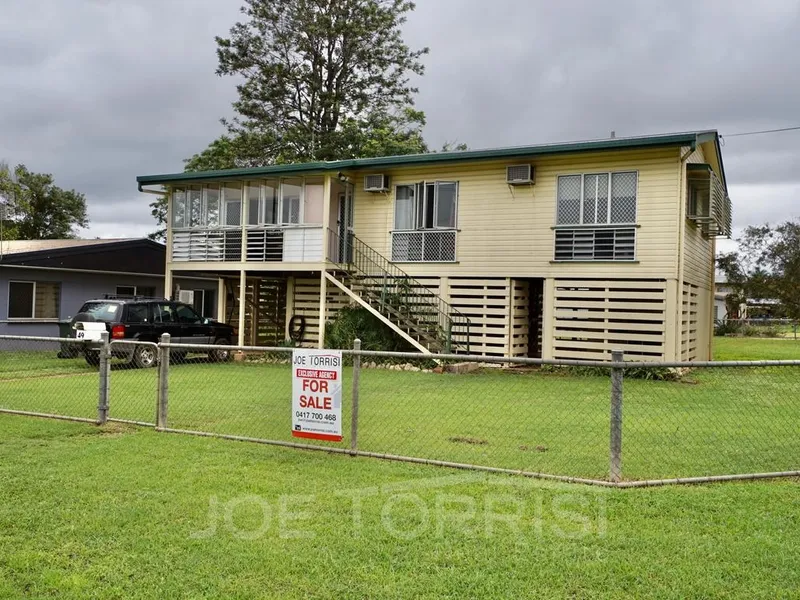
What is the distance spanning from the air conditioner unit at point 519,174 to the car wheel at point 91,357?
33.4 feet

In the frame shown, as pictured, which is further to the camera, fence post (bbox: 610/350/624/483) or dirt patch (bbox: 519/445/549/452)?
dirt patch (bbox: 519/445/549/452)

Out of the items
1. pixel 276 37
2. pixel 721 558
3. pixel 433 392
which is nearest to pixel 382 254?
pixel 433 392

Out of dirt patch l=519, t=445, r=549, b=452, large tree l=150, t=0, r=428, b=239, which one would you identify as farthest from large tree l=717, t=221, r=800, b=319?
dirt patch l=519, t=445, r=549, b=452

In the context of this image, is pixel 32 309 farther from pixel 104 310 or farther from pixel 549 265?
pixel 549 265

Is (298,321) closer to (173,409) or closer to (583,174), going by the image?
(583,174)

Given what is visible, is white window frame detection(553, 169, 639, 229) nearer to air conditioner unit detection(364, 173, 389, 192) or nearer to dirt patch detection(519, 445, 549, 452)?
air conditioner unit detection(364, 173, 389, 192)

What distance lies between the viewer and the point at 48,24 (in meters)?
16.9

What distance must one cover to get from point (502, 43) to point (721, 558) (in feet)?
58.4

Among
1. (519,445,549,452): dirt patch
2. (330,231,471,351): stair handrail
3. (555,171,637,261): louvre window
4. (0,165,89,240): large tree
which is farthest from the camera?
(0,165,89,240): large tree

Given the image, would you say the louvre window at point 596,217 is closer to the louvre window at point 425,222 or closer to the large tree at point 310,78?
the louvre window at point 425,222

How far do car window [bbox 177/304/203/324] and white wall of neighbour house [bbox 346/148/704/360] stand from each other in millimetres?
4871

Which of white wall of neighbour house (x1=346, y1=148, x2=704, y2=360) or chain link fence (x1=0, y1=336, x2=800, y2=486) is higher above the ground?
white wall of neighbour house (x1=346, y1=148, x2=704, y2=360)

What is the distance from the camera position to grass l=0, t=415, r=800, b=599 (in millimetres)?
3961

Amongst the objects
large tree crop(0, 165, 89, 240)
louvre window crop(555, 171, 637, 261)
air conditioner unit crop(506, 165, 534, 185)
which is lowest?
louvre window crop(555, 171, 637, 261)
